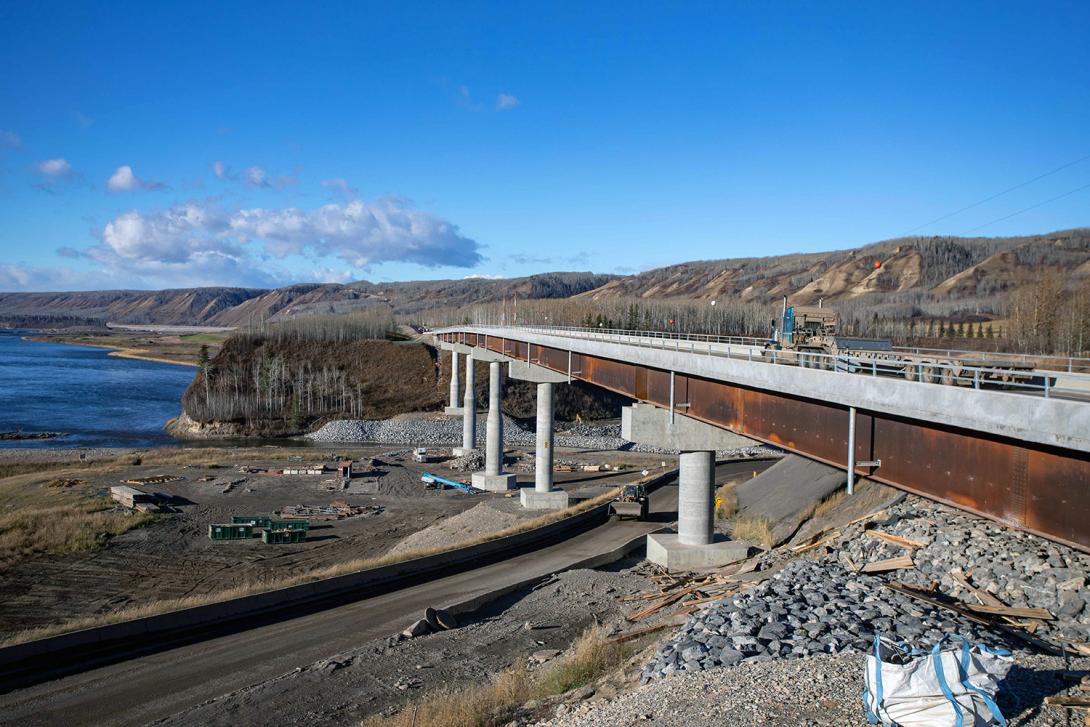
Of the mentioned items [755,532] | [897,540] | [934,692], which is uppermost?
[934,692]

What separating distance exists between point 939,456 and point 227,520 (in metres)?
37.2

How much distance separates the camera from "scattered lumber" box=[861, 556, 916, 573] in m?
16.3

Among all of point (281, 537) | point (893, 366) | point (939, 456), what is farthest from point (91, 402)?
point (939, 456)

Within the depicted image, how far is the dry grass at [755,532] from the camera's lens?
26172 mm

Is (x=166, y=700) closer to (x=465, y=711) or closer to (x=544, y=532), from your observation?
(x=465, y=711)

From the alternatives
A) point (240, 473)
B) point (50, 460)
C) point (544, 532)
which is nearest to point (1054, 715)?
point (544, 532)

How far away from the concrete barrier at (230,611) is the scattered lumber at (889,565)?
14190mm

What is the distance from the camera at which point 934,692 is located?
817cm

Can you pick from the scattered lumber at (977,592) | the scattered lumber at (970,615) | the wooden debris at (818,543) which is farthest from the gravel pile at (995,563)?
the wooden debris at (818,543)

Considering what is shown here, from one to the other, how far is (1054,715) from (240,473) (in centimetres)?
5344

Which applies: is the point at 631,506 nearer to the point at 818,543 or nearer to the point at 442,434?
the point at 818,543

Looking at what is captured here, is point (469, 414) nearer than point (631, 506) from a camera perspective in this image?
No

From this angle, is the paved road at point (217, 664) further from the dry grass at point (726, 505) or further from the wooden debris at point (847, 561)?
the dry grass at point (726, 505)

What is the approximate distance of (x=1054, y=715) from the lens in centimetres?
845
